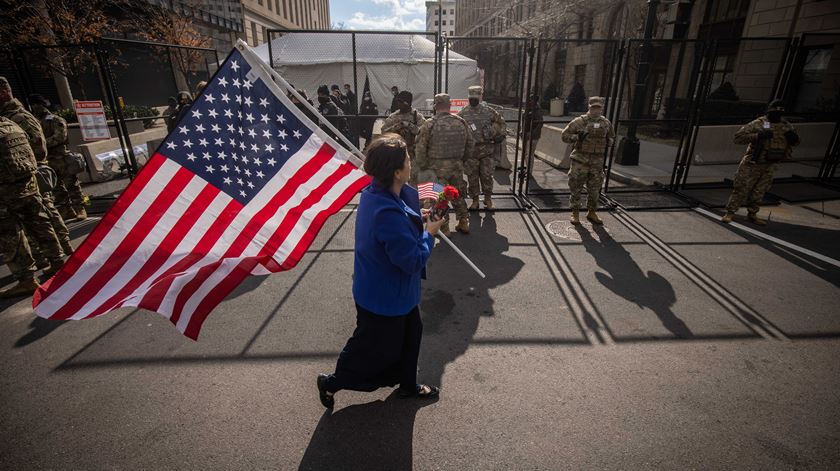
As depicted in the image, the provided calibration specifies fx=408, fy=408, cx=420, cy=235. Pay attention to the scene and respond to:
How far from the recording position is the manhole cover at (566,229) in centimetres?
652

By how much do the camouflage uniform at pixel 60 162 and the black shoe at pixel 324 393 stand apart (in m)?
6.62

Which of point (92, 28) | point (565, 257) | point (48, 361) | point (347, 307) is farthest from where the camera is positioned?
point (92, 28)

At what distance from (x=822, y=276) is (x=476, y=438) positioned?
5277 millimetres

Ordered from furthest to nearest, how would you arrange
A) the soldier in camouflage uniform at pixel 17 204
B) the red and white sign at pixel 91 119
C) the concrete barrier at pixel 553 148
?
the concrete barrier at pixel 553 148 < the red and white sign at pixel 91 119 < the soldier in camouflage uniform at pixel 17 204

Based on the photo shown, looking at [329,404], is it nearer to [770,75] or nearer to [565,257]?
[565,257]

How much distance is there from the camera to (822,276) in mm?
5121

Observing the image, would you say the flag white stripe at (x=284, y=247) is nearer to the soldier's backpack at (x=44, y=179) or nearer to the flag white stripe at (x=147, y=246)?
the flag white stripe at (x=147, y=246)

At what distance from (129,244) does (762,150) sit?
27.8ft

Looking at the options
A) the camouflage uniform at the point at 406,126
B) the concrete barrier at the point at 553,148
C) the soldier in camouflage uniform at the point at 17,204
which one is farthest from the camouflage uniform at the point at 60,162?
the concrete barrier at the point at 553,148

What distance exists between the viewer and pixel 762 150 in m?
6.56

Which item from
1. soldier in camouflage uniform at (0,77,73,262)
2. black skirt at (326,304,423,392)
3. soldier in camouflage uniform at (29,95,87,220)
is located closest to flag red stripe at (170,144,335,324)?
black skirt at (326,304,423,392)

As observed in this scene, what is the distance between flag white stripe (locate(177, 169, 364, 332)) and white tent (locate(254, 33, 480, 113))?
16.0 meters

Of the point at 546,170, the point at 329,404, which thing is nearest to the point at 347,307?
the point at 329,404

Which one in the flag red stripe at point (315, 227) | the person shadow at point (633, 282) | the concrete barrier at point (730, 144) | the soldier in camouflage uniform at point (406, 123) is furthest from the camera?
the concrete barrier at point (730, 144)
